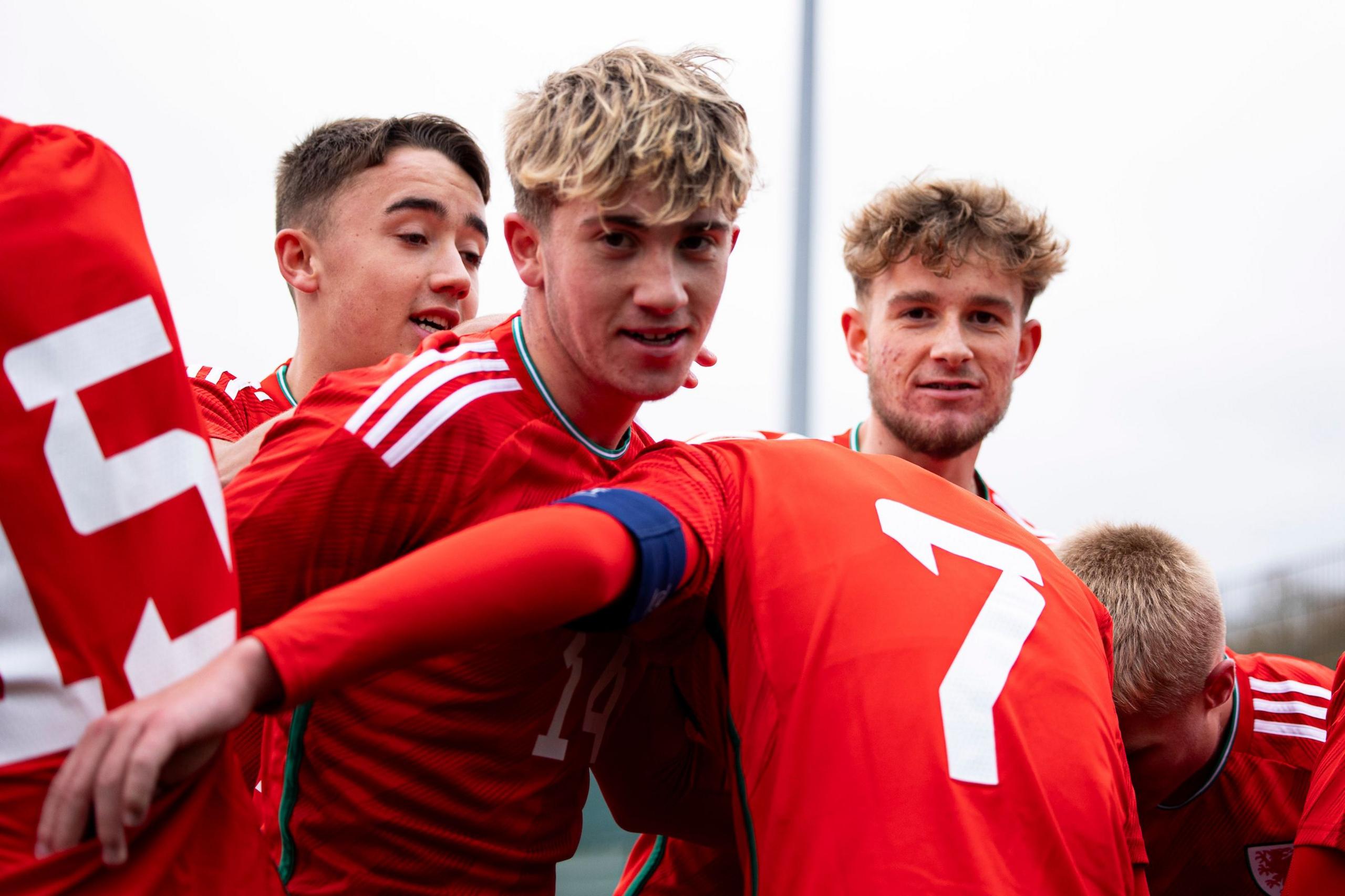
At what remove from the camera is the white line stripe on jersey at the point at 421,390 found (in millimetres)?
1824

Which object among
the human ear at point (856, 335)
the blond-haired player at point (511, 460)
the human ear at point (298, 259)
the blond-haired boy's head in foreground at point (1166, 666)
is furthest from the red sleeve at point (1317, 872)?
the human ear at point (298, 259)

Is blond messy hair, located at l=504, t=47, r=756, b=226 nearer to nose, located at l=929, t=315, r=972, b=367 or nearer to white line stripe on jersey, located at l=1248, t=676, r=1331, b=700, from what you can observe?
nose, located at l=929, t=315, r=972, b=367

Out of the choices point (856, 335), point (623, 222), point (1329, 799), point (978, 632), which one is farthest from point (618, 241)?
point (856, 335)

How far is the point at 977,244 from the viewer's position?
358cm

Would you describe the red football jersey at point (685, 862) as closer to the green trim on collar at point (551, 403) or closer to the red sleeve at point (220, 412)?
the green trim on collar at point (551, 403)

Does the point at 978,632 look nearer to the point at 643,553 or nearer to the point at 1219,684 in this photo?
the point at 643,553

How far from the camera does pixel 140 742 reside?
3.85ft

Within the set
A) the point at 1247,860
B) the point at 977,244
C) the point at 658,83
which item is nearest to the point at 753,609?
the point at 658,83

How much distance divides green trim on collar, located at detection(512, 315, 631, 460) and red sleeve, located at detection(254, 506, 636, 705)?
59cm

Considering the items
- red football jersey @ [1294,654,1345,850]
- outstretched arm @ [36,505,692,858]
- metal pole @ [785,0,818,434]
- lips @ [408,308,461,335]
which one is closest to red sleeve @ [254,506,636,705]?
outstretched arm @ [36,505,692,858]

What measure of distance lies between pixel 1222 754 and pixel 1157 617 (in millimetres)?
343

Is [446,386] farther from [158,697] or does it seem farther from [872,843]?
[872,843]

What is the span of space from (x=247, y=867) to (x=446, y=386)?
2.47 feet

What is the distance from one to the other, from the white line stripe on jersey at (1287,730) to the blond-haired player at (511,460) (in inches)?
54.8
